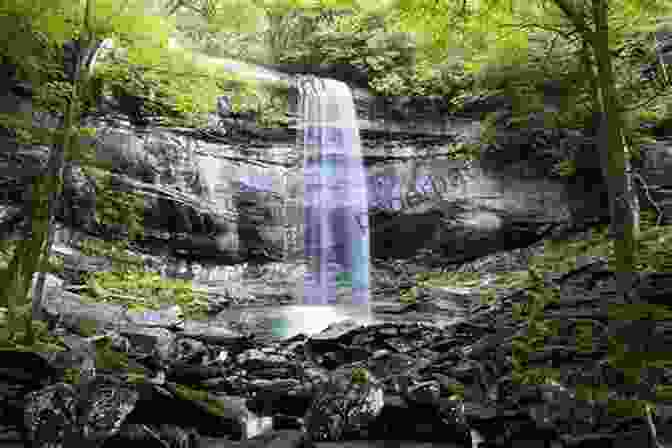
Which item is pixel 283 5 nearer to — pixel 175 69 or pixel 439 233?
pixel 175 69

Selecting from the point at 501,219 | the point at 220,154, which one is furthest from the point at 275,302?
the point at 501,219

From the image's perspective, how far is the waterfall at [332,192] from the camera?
629 inches

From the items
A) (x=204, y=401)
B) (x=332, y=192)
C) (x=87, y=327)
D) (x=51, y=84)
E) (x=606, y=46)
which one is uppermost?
(x=332, y=192)

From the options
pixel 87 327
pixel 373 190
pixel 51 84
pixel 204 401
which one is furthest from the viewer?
pixel 373 190

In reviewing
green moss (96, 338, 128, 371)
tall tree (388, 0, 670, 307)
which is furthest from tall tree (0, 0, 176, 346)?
tall tree (388, 0, 670, 307)

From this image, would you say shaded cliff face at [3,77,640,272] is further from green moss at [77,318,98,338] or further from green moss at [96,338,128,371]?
green moss at [96,338,128,371]

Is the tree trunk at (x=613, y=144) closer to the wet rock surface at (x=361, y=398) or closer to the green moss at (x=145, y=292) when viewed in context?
the wet rock surface at (x=361, y=398)

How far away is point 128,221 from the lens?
22.6 feet

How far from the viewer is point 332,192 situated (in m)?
16.5

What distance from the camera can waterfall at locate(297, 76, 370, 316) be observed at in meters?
16.0

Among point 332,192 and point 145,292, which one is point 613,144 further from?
point 332,192

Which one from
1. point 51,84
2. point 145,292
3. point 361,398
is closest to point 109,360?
point 361,398

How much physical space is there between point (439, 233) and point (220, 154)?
7923mm

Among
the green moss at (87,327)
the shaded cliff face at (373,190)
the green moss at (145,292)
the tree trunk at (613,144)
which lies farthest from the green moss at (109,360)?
the shaded cliff face at (373,190)
